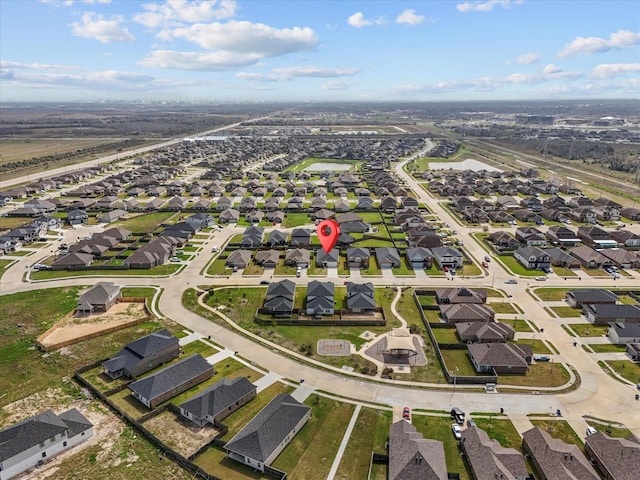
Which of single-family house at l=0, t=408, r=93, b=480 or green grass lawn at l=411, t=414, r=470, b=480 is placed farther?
green grass lawn at l=411, t=414, r=470, b=480

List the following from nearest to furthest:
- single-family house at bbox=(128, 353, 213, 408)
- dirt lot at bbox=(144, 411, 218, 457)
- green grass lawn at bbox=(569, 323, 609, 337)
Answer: dirt lot at bbox=(144, 411, 218, 457), single-family house at bbox=(128, 353, 213, 408), green grass lawn at bbox=(569, 323, 609, 337)

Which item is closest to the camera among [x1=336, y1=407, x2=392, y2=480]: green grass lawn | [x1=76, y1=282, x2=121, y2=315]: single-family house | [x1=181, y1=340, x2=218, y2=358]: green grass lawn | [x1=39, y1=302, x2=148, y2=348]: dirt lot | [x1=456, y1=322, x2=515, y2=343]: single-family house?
[x1=336, y1=407, x2=392, y2=480]: green grass lawn

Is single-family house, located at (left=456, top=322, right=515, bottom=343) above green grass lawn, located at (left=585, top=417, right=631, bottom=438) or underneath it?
above

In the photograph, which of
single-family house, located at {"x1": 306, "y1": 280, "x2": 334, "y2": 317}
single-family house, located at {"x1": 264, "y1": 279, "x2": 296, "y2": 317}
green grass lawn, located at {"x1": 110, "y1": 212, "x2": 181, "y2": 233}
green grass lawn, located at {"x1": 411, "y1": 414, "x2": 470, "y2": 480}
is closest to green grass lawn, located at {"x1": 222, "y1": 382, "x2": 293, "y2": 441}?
green grass lawn, located at {"x1": 411, "y1": 414, "x2": 470, "y2": 480}

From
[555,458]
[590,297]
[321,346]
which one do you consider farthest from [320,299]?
[590,297]

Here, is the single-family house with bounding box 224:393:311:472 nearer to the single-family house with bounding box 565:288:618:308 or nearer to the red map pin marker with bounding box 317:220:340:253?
the red map pin marker with bounding box 317:220:340:253

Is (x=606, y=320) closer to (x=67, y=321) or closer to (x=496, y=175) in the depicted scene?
(x=67, y=321)

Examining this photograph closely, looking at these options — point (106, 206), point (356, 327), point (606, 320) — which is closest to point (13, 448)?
point (356, 327)
